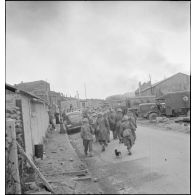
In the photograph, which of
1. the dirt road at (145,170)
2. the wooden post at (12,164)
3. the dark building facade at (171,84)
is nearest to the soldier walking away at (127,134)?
the dirt road at (145,170)

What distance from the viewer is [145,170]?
6215 mm

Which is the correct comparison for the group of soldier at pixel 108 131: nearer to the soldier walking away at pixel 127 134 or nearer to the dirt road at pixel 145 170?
the soldier walking away at pixel 127 134

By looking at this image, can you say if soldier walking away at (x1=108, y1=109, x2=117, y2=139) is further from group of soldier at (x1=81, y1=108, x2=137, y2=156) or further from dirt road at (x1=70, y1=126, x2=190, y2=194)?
dirt road at (x1=70, y1=126, x2=190, y2=194)

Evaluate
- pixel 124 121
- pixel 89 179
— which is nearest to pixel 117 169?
pixel 89 179

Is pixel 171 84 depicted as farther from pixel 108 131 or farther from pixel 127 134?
pixel 127 134

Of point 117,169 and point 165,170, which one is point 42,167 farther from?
point 165,170

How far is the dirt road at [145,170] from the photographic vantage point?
16.4ft

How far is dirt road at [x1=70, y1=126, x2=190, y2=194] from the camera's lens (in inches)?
197

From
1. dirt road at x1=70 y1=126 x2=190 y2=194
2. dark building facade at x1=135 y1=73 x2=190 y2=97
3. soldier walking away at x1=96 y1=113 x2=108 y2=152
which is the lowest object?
dirt road at x1=70 y1=126 x2=190 y2=194

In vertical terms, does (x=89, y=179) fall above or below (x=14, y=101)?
below

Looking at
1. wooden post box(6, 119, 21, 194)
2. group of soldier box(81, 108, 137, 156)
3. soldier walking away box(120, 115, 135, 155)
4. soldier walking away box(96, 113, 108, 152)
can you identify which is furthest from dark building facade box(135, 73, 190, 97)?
wooden post box(6, 119, 21, 194)

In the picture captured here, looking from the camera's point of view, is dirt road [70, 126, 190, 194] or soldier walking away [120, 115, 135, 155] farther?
soldier walking away [120, 115, 135, 155]
